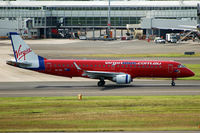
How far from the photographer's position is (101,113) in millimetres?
33469

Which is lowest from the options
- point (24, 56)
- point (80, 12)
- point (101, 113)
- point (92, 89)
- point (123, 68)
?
point (101, 113)

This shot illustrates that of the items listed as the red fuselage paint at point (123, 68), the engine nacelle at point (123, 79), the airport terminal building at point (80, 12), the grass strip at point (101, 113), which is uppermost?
the airport terminal building at point (80, 12)

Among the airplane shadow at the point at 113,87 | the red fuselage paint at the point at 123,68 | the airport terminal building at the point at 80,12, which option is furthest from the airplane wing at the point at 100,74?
the airport terminal building at the point at 80,12

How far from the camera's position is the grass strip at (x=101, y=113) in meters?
29.4

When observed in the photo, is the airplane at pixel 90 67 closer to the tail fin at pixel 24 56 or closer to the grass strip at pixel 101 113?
the tail fin at pixel 24 56

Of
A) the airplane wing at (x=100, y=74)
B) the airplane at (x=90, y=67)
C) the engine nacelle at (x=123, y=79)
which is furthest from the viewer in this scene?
the airplane at (x=90, y=67)

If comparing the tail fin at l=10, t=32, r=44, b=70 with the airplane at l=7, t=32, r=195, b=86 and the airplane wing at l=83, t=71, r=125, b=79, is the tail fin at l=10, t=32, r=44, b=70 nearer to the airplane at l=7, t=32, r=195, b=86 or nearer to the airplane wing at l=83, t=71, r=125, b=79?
the airplane at l=7, t=32, r=195, b=86

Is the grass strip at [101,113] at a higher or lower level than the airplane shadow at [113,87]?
lower

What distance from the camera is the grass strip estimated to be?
29.4 metres

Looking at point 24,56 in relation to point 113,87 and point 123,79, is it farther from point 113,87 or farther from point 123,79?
point 123,79

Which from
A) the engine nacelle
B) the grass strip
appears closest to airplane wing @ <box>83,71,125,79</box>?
the engine nacelle

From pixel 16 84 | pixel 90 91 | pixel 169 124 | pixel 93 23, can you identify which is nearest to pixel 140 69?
pixel 90 91

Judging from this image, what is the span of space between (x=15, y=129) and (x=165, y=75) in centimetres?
2599

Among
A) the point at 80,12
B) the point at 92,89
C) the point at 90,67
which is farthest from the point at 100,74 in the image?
the point at 80,12
